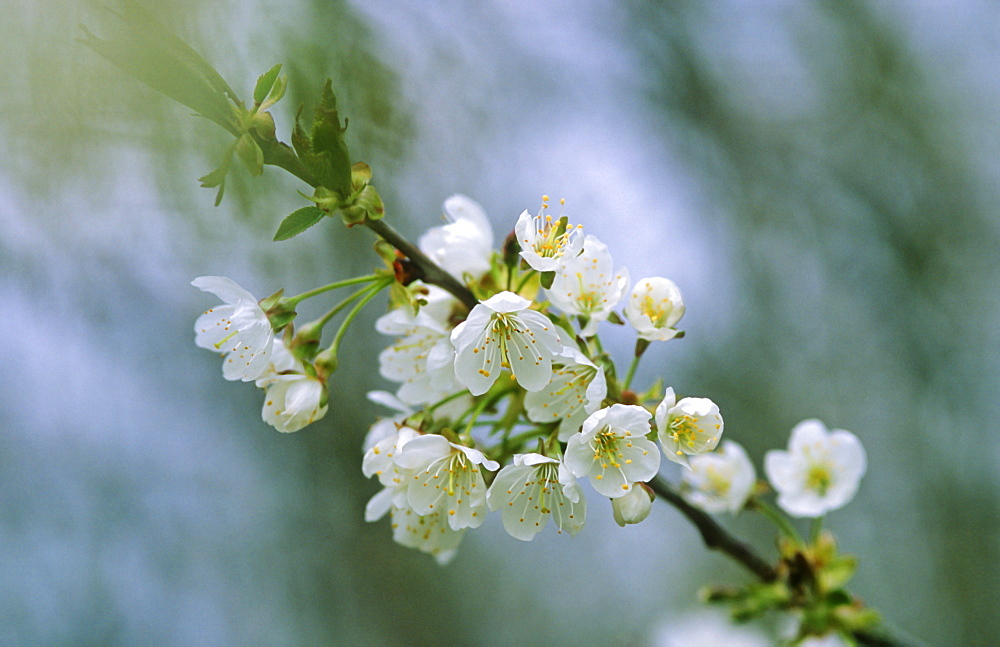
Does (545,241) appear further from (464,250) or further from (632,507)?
(632,507)

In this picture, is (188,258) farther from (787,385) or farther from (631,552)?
(787,385)

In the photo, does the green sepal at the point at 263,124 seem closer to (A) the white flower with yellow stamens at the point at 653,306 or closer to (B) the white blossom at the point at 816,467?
(A) the white flower with yellow stamens at the point at 653,306

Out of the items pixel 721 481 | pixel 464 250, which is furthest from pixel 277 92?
pixel 721 481

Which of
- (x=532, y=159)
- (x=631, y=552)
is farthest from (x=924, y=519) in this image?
(x=532, y=159)

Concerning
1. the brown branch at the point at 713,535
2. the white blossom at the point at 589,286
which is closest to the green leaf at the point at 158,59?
the white blossom at the point at 589,286

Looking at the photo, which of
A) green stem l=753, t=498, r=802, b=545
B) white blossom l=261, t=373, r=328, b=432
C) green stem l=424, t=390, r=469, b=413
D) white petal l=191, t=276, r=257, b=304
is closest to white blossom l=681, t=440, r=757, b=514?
green stem l=753, t=498, r=802, b=545
